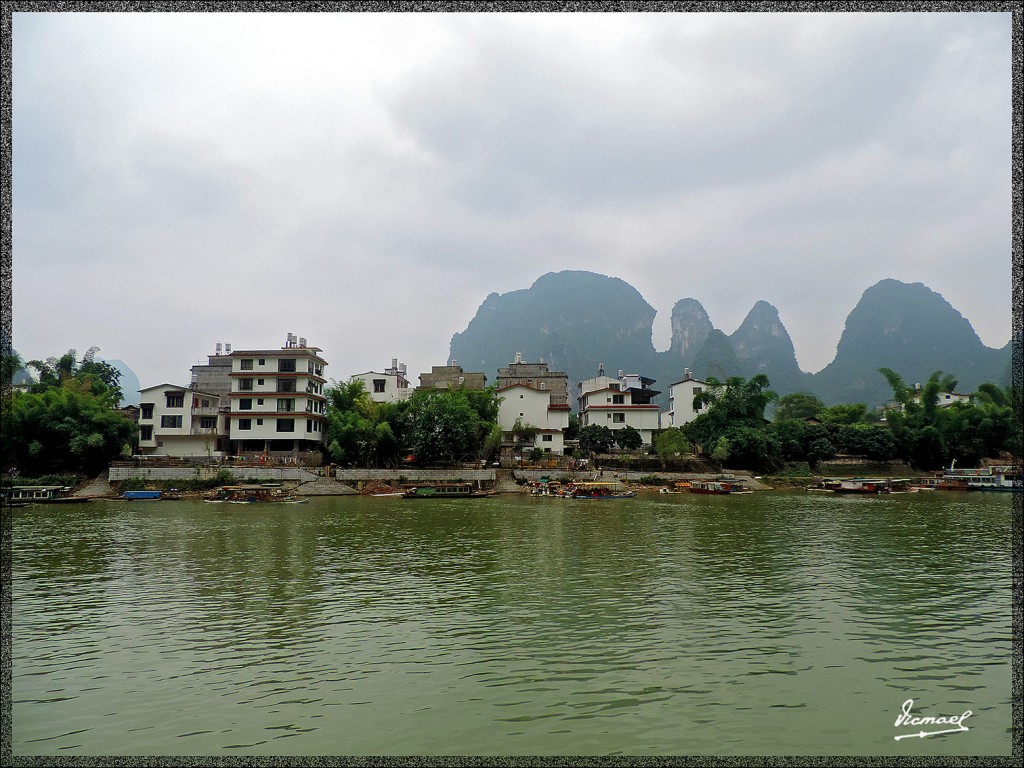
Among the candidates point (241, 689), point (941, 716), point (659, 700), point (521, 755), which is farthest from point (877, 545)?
point (241, 689)

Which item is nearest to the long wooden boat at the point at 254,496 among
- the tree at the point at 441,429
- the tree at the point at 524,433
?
the tree at the point at 441,429

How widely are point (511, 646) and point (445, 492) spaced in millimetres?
32347

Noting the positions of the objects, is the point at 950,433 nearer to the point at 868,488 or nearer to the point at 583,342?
the point at 868,488

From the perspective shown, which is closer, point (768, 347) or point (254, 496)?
point (254, 496)

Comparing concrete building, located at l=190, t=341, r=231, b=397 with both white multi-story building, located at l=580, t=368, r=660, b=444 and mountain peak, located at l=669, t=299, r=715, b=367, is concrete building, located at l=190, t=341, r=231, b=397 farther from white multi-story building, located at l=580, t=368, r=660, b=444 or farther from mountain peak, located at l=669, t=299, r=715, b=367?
mountain peak, located at l=669, t=299, r=715, b=367

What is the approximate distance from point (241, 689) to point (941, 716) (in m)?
8.69

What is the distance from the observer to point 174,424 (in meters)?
48.3

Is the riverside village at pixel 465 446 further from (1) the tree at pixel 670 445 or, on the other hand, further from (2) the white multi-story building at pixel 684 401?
(2) the white multi-story building at pixel 684 401

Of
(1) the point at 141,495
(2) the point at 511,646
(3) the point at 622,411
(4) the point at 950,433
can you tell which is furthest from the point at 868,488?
(1) the point at 141,495

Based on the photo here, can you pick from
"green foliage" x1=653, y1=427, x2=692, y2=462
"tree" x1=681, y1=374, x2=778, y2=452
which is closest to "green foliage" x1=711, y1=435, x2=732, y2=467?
"tree" x1=681, y1=374, x2=778, y2=452
